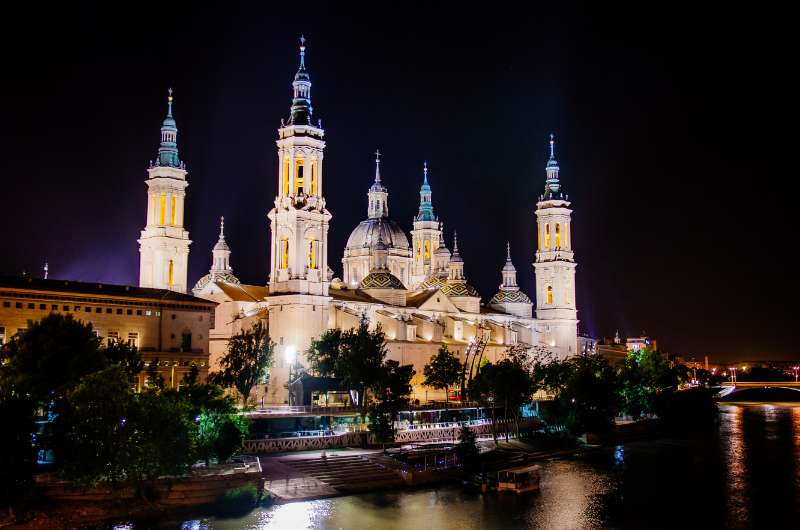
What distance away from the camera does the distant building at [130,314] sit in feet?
181

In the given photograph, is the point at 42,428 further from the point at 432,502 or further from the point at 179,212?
the point at 179,212

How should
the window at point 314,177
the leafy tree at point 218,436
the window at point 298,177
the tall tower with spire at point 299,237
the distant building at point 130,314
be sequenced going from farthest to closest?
the window at point 314,177 < the window at point 298,177 < the tall tower with spire at point 299,237 < the distant building at point 130,314 < the leafy tree at point 218,436

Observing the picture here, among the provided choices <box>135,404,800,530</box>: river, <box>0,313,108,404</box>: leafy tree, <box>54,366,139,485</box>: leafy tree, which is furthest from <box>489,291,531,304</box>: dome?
<box>54,366,139,485</box>: leafy tree

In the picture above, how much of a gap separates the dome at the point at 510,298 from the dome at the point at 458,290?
25.1 ft

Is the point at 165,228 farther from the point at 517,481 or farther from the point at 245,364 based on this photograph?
the point at 517,481

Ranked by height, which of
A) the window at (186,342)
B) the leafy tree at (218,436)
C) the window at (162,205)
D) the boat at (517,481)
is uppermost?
the window at (162,205)

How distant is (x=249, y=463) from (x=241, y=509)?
5.35m

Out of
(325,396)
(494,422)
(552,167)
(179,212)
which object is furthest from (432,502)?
(552,167)

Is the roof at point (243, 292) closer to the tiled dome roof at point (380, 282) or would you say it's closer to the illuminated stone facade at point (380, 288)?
the illuminated stone facade at point (380, 288)

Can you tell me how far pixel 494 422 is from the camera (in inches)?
2436

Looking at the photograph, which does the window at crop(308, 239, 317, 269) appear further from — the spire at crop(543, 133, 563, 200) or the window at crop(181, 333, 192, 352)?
the spire at crop(543, 133, 563, 200)

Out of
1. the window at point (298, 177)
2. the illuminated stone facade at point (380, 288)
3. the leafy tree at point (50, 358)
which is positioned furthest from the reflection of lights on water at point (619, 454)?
the leafy tree at point (50, 358)

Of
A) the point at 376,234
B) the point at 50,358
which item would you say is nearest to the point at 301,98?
the point at 376,234

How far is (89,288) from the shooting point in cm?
6028
